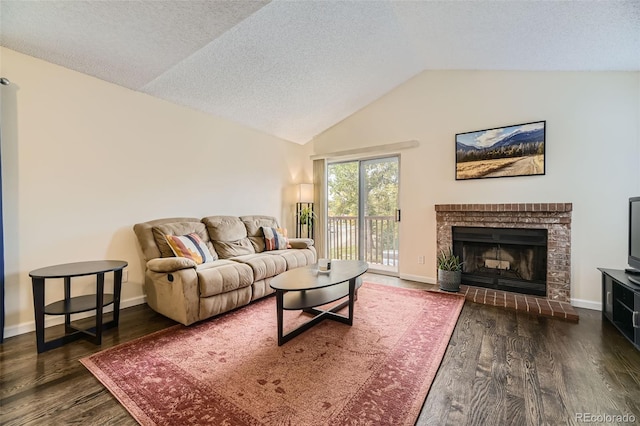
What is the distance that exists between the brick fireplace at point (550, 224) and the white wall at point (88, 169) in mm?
3625

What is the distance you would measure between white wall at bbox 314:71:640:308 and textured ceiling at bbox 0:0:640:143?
220mm

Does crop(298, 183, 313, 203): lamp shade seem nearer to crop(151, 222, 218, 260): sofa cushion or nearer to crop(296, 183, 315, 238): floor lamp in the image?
crop(296, 183, 315, 238): floor lamp

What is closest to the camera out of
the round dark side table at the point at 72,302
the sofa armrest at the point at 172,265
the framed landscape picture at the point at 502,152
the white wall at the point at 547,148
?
the round dark side table at the point at 72,302

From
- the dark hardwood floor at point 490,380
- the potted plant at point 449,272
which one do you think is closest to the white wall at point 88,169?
the dark hardwood floor at point 490,380

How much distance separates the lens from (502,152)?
10.7 ft

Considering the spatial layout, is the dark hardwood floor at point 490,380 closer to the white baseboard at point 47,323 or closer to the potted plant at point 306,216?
the white baseboard at point 47,323

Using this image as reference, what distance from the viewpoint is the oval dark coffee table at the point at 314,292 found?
2087 millimetres

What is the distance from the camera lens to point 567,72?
9.52 ft

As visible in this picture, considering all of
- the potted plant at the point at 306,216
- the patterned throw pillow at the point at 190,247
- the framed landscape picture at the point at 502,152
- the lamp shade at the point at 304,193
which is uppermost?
the framed landscape picture at the point at 502,152

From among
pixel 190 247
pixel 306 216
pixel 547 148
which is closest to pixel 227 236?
pixel 190 247

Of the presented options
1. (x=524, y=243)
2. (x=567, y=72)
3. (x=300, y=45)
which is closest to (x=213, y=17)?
(x=300, y=45)

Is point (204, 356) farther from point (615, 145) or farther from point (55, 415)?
point (615, 145)

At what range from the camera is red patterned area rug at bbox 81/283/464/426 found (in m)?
1.38

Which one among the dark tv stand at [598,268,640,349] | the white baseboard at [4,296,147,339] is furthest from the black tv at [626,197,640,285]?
the white baseboard at [4,296,147,339]
